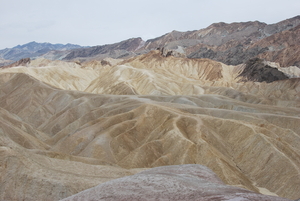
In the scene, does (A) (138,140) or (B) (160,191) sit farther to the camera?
(A) (138,140)

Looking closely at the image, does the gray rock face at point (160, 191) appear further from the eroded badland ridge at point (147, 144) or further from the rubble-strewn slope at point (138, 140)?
the rubble-strewn slope at point (138, 140)

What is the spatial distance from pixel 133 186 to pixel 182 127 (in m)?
33.1

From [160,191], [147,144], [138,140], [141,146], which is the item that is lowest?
[138,140]

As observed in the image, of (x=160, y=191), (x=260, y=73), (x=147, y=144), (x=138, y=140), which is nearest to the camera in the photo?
(x=160, y=191)

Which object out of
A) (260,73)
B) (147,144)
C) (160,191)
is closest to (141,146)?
(147,144)

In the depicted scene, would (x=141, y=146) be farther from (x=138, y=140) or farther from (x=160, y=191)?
(x=160, y=191)

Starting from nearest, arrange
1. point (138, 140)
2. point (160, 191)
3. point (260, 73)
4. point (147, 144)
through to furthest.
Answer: point (160, 191) → point (147, 144) → point (138, 140) → point (260, 73)

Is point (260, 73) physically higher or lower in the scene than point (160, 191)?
lower

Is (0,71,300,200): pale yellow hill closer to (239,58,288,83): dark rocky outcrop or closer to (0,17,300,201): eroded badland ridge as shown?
(0,17,300,201): eroded badland ridge

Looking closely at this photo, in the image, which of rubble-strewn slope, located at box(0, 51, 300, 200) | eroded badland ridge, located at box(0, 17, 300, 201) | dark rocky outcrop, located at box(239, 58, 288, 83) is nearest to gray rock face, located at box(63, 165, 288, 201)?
eroded badland ridge, located at box(0, 17, 300, 201)

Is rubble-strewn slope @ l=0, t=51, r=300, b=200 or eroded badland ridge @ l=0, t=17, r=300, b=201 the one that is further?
rubble-strewn slope @ l=0, t=51, r=300, b=200

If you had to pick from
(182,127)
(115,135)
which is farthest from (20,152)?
(182,127)

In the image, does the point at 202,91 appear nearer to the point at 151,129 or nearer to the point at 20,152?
the point at 151,129

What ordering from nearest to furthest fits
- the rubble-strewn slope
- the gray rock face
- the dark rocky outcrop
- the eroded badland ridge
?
1. the gray rock face
2. the eroded badland ridge
3. the rubble-strewn slope
4. the dark rocky outcrop
